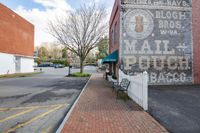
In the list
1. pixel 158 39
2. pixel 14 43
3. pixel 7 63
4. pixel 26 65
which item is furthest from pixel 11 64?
pixel 158 39

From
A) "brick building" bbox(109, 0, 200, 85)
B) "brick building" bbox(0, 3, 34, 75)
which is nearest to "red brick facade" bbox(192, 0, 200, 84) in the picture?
"brick building" bbox(109, 0, 200, 85)

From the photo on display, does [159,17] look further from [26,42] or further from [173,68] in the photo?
[26,42]

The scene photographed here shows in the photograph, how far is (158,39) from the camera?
15148 millimetres

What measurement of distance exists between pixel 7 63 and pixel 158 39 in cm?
2631

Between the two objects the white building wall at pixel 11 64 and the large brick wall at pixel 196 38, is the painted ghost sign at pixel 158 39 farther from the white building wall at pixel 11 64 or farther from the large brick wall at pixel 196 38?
the white building wall at pixel 11 64

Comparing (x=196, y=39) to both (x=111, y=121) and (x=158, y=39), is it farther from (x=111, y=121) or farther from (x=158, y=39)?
(x=111, y=121)

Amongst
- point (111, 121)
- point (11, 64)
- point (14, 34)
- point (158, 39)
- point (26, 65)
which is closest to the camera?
point (111, 121)

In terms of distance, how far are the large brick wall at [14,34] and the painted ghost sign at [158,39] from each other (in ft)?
76.6

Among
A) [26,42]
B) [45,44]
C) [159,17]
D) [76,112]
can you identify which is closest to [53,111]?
[76,112]

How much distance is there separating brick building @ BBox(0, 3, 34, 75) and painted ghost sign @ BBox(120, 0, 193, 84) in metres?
23.2

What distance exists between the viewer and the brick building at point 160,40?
1483 centimetres

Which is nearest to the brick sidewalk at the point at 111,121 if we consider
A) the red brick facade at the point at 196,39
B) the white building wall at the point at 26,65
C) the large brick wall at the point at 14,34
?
the red brick facade at the point at 196,39

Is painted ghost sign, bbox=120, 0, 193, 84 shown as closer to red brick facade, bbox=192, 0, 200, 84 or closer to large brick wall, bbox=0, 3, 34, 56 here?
red brick facade, bbox=192, 0, 200, 84

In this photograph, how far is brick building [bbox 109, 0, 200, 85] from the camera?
48.6 feet
